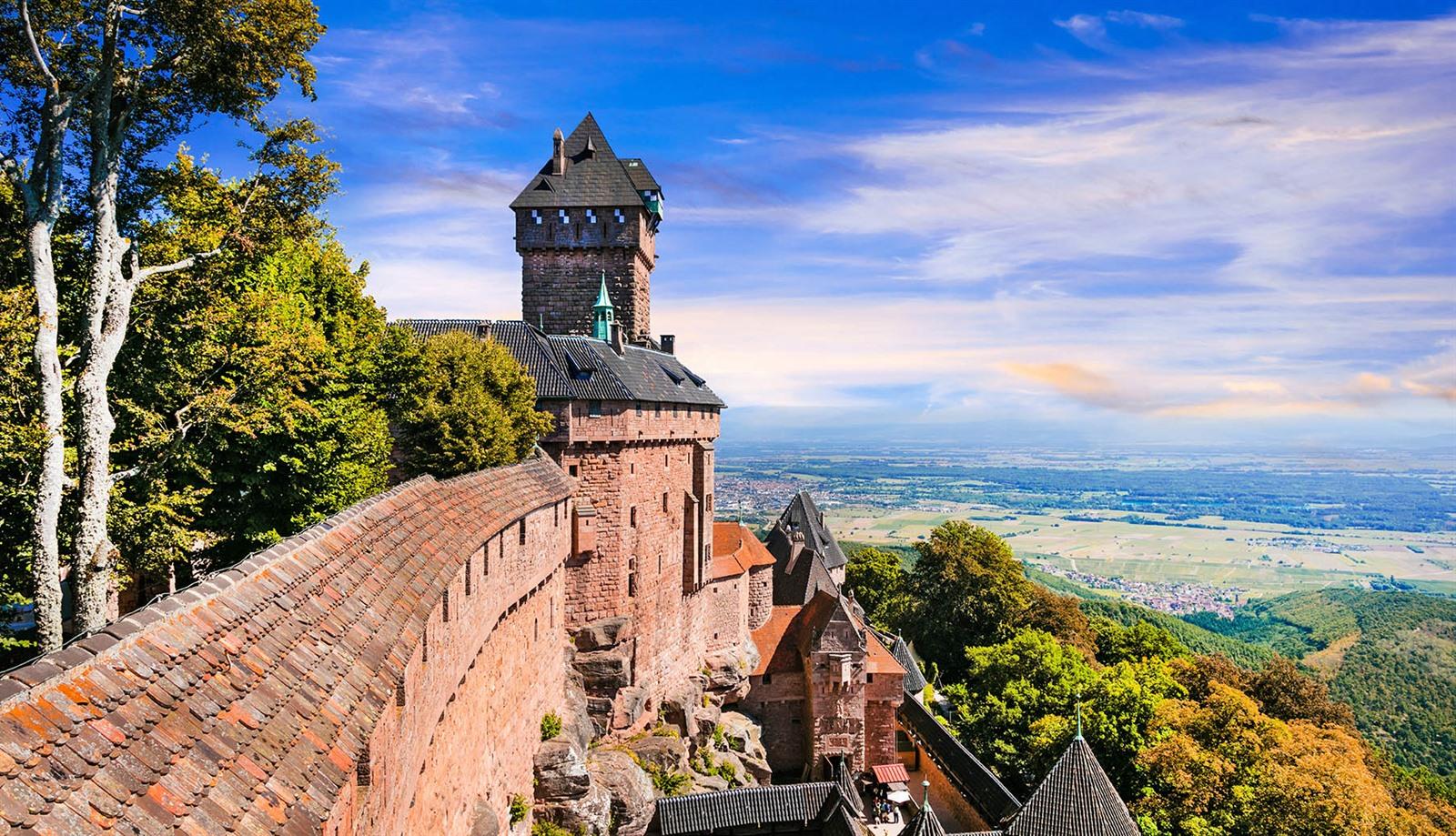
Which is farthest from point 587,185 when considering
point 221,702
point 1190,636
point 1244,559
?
point 1244,559

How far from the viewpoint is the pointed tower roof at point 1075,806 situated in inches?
768

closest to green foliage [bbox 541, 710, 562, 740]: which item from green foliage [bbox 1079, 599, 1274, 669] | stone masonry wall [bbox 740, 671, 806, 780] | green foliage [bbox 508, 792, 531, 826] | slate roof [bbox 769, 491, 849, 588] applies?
green foliage [bbox 508, 792, 531, 826]

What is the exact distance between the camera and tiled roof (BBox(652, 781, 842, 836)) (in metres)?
24.6

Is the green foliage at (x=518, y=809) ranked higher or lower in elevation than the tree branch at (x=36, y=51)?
lower

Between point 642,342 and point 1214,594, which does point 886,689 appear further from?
point 1214,594

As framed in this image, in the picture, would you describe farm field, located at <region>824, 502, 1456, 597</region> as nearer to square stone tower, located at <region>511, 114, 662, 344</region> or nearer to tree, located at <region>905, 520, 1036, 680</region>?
tree, located at <region>905, 520, 1036, 680</region>

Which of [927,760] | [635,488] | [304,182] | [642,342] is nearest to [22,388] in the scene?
[304,182]

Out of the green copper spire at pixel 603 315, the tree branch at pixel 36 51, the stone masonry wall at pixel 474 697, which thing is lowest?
the stone masonry wall at pixel 474 697

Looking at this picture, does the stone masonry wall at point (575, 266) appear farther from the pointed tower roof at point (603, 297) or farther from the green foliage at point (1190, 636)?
the green foliage at point (1190, 636)

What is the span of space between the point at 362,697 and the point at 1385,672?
274ft

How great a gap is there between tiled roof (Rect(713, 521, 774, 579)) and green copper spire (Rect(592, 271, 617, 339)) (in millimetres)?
10596

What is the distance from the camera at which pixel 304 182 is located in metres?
14.7

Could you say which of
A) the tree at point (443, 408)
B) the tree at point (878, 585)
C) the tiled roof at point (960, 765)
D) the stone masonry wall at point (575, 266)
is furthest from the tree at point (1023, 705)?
the tree at point (443, 408)

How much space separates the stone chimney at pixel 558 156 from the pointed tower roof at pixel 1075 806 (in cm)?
2308
